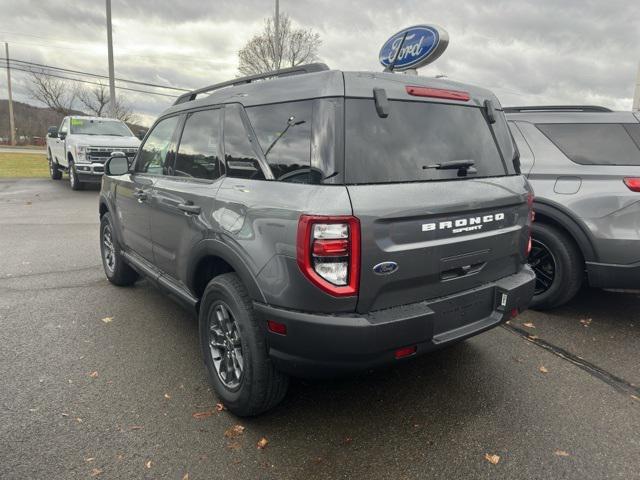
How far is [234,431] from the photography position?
2.64 m

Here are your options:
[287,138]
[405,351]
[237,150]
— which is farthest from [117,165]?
[405,351]

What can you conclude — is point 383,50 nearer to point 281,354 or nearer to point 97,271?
point 97,271

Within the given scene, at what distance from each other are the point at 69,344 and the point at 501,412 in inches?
125

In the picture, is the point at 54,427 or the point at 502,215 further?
the point at 502,215

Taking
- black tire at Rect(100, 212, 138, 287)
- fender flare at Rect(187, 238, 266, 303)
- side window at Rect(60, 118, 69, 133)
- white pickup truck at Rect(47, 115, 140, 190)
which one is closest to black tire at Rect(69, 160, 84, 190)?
white pickup truck at Rect(47, 115, 140, 190)

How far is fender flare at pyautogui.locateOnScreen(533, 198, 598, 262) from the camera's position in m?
4.04

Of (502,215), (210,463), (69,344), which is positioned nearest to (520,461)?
(502,215)

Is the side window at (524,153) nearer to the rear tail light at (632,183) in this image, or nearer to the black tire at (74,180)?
the rear tail light at (632,183)

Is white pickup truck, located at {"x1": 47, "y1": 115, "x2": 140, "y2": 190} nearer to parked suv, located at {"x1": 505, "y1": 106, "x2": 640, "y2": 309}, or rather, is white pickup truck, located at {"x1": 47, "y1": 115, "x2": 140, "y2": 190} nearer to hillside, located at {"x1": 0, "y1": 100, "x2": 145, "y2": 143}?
parked suv, located at {"x1": 505, "y1": 106, "x2": 640, "y2": 309}

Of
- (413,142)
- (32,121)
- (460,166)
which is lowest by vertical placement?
(460,166)

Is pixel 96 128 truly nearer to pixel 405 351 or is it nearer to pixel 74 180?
pixel 74 180

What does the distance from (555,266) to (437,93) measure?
247cm

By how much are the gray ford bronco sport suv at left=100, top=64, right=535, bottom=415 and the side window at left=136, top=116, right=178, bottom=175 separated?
60 cm

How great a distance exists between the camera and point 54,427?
8.61 ft
